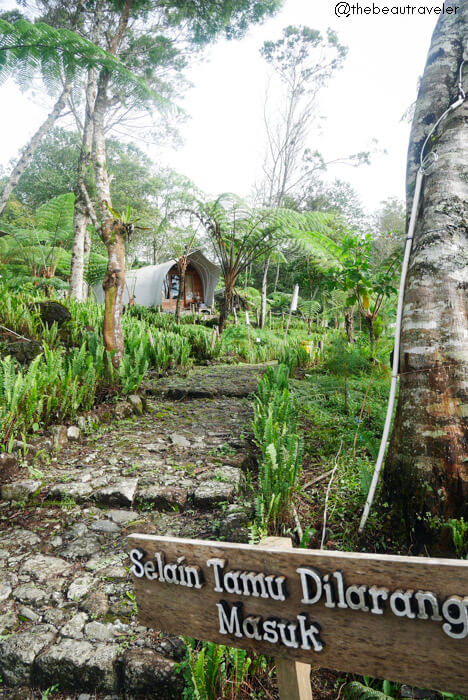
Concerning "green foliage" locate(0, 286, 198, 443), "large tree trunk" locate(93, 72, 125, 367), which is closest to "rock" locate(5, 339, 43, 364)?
"green foliage" locate(0, 286, 198, 443)

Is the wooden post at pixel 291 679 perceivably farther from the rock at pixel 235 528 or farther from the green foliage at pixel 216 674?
the rock at pixel 235 528

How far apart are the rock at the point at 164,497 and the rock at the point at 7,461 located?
82 cm

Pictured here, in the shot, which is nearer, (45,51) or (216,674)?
(216,674)

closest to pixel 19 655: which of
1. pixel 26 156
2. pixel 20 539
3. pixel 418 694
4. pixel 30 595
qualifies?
pixel 30 595

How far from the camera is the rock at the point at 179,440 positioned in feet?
9.84

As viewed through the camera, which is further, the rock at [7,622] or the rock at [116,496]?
the rock at [116,496]

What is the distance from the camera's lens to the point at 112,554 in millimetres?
1831

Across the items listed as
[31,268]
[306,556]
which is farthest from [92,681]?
[31,268]

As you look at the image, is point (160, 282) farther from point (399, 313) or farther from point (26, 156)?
point (399, 313)

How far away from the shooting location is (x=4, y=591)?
160 cm

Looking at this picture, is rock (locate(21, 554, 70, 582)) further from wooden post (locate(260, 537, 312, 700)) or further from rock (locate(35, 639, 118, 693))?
wooden post (locate(260, 537, 312, 700))

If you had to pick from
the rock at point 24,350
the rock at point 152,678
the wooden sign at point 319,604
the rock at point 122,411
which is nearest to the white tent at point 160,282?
the rock at point 24,350

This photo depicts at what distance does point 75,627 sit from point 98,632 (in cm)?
10

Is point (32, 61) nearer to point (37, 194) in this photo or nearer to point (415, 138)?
point (415, 138)
